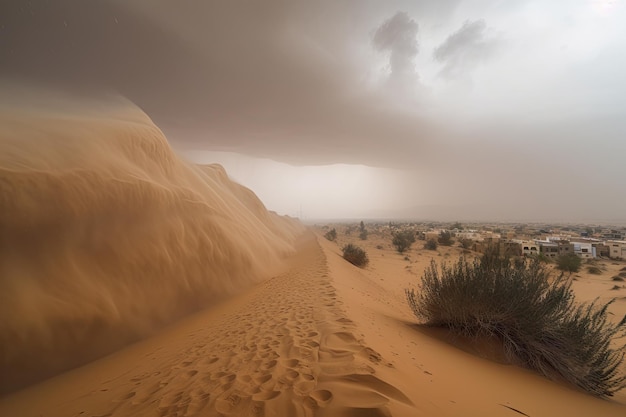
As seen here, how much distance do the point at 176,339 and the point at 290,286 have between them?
4.01 m

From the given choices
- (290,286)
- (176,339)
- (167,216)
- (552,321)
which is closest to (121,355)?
(176,339)

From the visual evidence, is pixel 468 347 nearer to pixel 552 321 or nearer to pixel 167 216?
pixel 552 321

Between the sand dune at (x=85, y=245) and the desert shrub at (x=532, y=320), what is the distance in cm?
659

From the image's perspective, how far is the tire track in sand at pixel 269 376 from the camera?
7.73 ft

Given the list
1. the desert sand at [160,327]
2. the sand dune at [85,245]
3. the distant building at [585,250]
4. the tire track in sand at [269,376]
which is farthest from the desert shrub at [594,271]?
the sand dune at [85,245]

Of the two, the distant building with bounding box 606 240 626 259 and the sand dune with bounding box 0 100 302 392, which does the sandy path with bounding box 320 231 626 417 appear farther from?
the distant building with bounding box 606 240 626 259

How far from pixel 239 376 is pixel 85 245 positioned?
5.07 meters

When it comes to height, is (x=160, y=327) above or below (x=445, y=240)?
below

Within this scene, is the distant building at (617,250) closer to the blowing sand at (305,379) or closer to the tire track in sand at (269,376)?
the blowing sand at (305,379)

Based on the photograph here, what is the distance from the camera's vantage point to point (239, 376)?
120 inches

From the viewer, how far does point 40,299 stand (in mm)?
4754

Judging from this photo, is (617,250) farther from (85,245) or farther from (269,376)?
Answer: (85,245)

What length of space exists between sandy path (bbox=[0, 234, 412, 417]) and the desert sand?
0.07 ft

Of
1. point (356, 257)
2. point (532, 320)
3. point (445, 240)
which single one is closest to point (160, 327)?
point (532, 320)
